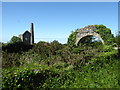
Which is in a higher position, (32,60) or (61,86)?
(32,60)

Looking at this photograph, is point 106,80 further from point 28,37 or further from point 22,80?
point 28,37

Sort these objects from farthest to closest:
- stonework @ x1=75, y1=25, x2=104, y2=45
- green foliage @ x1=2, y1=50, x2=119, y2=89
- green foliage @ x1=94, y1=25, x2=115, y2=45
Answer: stonework @ x1=75, y1=25, x2=104, y2=45 < green foliage @ x1=94, y1=25, x2=115, y2=45 < green foliage @ x1=2, y1=50, x2=119, y2=89

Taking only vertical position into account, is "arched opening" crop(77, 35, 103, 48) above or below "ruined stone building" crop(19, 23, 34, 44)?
below

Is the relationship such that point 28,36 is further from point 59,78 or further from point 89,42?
point 59,78

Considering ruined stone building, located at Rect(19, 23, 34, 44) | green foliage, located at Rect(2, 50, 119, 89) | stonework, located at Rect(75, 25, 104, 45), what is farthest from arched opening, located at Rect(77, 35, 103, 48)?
ruined stone building, located at Rect(19, 23, 34, 44)

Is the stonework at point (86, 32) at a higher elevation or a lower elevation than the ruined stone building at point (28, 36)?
lower

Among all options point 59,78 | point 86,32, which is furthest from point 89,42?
point 59,78

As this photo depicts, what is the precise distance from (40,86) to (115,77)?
2.92 m

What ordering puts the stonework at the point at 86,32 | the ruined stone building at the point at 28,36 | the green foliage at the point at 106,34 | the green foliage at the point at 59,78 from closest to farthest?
1. the green foliage at the point at 59,78
2. the green foliage at the point at 106,34
3. the stonework at the point at 86,32
4. the ruined stone building at the point at 28,36

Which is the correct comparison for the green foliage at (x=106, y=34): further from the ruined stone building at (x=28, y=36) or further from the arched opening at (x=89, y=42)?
the ruined stone building at (x=28, y=36)

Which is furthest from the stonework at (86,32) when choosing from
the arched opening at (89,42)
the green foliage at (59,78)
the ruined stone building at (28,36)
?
the ruined stone building at (28,36)

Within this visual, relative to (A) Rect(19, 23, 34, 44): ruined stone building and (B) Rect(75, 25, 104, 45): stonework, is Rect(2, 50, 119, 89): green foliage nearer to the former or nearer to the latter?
(B) Rect(75, 25, 104, 45): stonework

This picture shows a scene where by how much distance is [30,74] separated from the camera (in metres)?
5.30

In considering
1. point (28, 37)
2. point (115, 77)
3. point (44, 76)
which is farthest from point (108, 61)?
point (28, 37)
